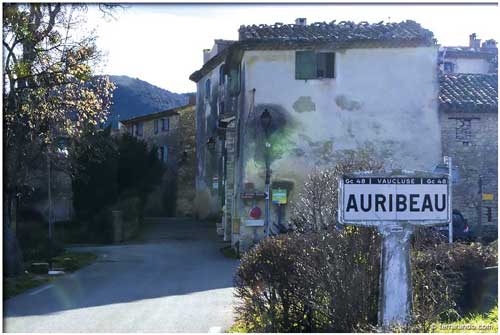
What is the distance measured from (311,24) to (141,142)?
52.8 feet

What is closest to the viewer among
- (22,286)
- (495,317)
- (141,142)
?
(495,317)

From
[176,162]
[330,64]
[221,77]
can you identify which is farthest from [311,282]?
[176,162]

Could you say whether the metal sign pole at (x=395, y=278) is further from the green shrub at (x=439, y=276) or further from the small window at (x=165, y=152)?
the small window at (x=165, y=152)

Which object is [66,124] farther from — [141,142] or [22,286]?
[141,142]

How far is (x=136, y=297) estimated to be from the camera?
38.2 ft

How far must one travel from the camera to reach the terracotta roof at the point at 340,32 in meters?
19.9

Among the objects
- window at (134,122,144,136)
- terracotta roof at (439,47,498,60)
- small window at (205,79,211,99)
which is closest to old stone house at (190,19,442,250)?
small window at (205,79,211,99)

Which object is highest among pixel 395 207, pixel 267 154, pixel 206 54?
pixel 206 54

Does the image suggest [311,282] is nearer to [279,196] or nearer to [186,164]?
[279,196]

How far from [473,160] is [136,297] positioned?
1456 cm

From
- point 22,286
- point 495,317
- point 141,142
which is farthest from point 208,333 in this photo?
point 141,142

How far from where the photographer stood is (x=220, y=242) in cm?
2408

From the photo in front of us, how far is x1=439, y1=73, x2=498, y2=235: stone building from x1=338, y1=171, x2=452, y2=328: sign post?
16.5 m

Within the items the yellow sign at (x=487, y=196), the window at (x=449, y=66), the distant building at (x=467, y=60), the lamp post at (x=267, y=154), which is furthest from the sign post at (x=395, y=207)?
the window at (x=449, y=66)
